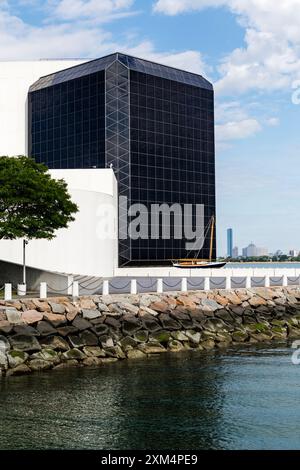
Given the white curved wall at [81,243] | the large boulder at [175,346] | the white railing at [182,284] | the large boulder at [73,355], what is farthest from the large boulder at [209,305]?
the white curved wall at [81,243]

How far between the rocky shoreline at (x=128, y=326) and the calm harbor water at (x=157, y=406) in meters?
1.70

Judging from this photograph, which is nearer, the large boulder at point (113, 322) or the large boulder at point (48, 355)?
the large boulder at point (48, 355)

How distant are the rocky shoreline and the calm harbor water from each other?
5.58 ft

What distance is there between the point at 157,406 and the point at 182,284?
18650 mm

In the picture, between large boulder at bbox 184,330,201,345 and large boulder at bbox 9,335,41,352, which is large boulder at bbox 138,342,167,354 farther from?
large boulder at bbox 9,335,41,352

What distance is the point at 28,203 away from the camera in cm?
3984

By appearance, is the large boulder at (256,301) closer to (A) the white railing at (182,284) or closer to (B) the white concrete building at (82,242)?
(A) the white railing at (182,284)

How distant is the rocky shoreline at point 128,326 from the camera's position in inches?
1167

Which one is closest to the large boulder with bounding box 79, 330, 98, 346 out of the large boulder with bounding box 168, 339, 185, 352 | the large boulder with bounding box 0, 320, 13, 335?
the large boulder with bounding box 0, 320, 13, 335

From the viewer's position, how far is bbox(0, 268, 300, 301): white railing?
36125 millimetres

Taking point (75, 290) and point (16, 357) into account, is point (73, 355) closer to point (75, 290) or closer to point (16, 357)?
point (16, 357)

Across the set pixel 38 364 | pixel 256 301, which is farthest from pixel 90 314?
pixel 256 301
